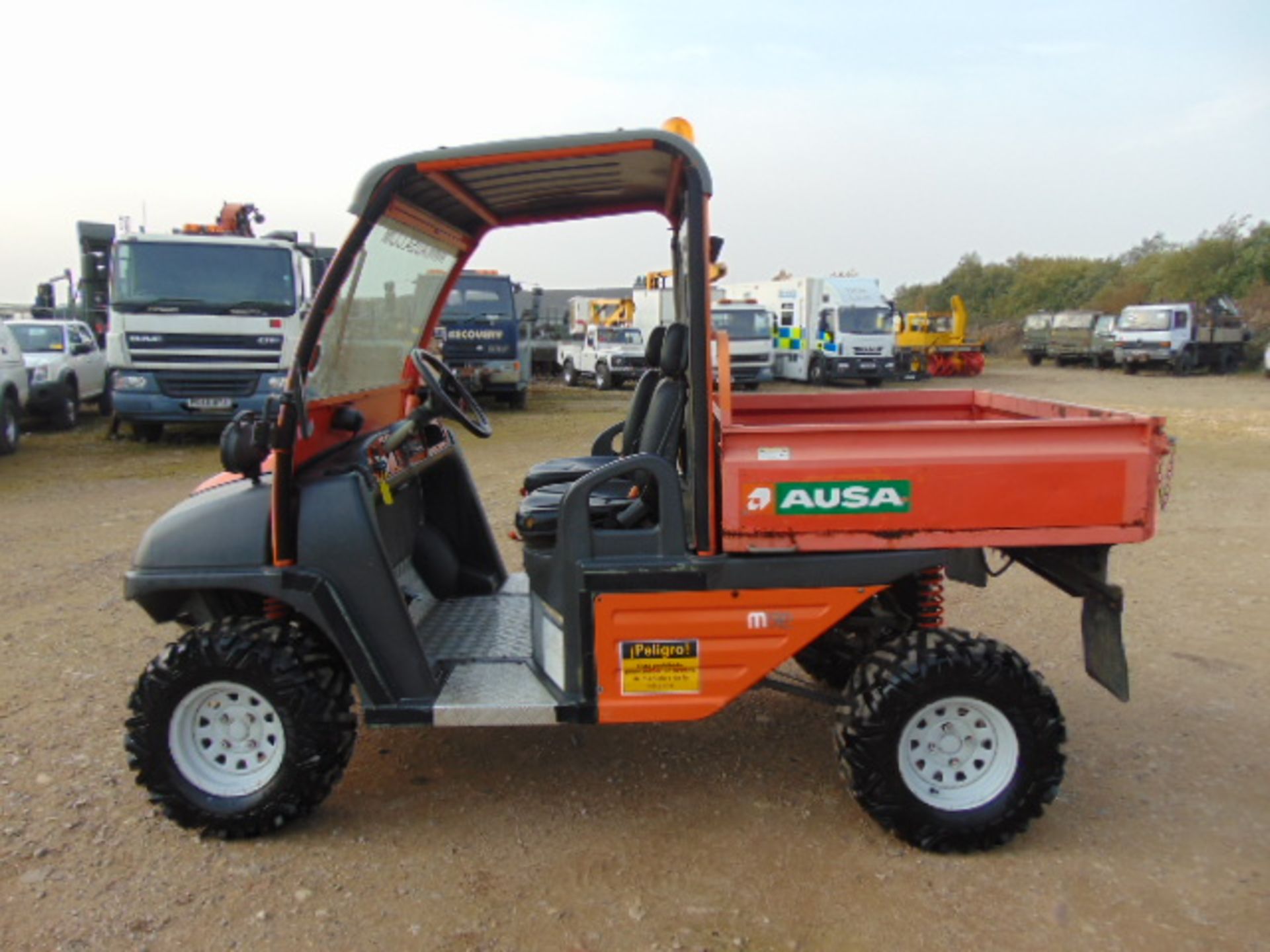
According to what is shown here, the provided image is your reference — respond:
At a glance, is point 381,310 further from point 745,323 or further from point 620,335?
point 620,335

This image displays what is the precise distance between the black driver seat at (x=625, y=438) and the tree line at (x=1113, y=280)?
3555 cm

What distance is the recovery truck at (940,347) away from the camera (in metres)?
27.8

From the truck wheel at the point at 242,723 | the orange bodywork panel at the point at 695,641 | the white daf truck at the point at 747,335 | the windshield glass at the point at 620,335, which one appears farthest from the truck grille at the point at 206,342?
the windshield glass at the point at 620,335

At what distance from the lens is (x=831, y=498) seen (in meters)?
3.12

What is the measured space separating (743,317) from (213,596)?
2015 centimetres

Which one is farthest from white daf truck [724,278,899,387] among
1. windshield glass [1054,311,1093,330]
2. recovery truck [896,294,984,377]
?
windshield glass [1054,311,1093,330]

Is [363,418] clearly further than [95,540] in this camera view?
No

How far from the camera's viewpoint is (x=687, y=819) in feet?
11.4

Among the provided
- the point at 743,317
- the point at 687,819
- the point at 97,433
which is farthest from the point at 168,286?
the point at 743,317

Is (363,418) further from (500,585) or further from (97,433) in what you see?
(97,433)

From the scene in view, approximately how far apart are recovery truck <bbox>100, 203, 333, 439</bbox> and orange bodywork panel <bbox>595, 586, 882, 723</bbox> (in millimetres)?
8964

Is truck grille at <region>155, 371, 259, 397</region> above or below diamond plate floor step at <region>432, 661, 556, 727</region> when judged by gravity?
above

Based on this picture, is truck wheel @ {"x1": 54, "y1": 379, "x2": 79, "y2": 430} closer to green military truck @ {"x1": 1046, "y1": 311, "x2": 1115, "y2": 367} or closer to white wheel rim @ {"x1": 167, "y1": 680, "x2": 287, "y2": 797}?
white wheel rim @ {"x1": 167, "y1": 680, "x2": 287, "y2": 797}

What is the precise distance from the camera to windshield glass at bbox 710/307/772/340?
22.6 meters
